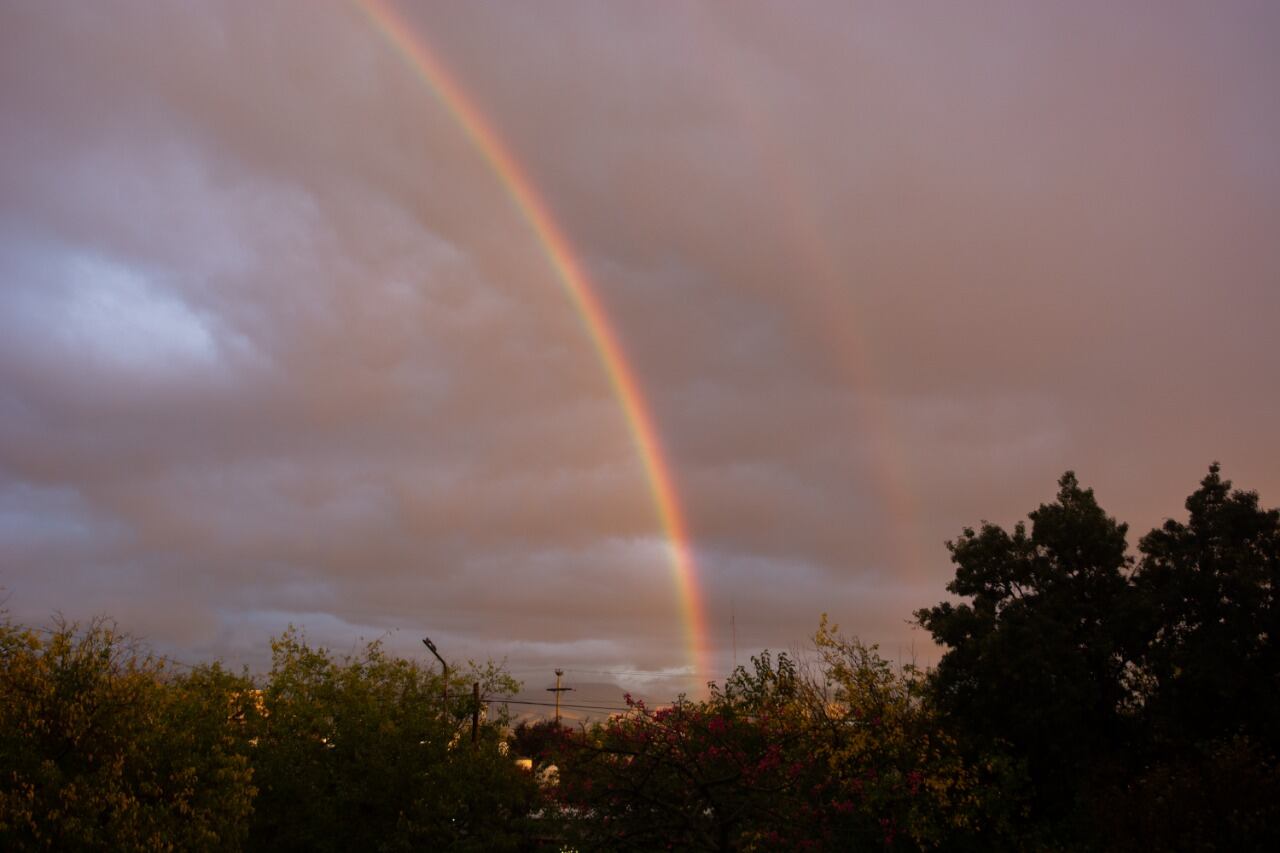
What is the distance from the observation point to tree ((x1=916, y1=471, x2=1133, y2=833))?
27219mm

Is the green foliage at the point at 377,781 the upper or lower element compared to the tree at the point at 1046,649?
lower

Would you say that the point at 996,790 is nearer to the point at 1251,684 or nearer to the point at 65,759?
the point at 1251,684

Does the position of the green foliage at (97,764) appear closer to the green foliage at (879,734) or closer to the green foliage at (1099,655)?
the green foliage at (879,734)

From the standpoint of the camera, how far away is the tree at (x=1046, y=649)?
89.3 ft

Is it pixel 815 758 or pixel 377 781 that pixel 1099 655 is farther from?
pixel 377 781

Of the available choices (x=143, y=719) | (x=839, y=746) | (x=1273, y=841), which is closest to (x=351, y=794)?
(x=143, y=719)

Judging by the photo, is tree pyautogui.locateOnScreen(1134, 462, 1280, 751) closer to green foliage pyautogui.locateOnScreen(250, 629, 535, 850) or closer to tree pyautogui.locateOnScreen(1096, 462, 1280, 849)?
tree pyautogui.locateOnScreen(1096, 462, 1280, 849)

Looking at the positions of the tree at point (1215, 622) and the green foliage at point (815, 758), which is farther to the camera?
the tree at point (1215, 622)

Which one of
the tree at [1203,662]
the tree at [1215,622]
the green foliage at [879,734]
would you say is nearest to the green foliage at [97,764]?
the green foliage at [879,734]

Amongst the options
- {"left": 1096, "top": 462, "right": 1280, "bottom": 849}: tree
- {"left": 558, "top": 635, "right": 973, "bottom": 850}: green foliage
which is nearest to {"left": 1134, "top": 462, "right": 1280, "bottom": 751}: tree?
{"left": 1096, "top": 462, "right": 1280, "bottom": 849}: tree

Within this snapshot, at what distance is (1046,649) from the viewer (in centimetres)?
2734

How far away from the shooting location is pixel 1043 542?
3059 centimetres

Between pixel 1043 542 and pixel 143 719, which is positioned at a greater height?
pixel 1043 542

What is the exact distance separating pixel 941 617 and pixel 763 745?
7.58 meters
